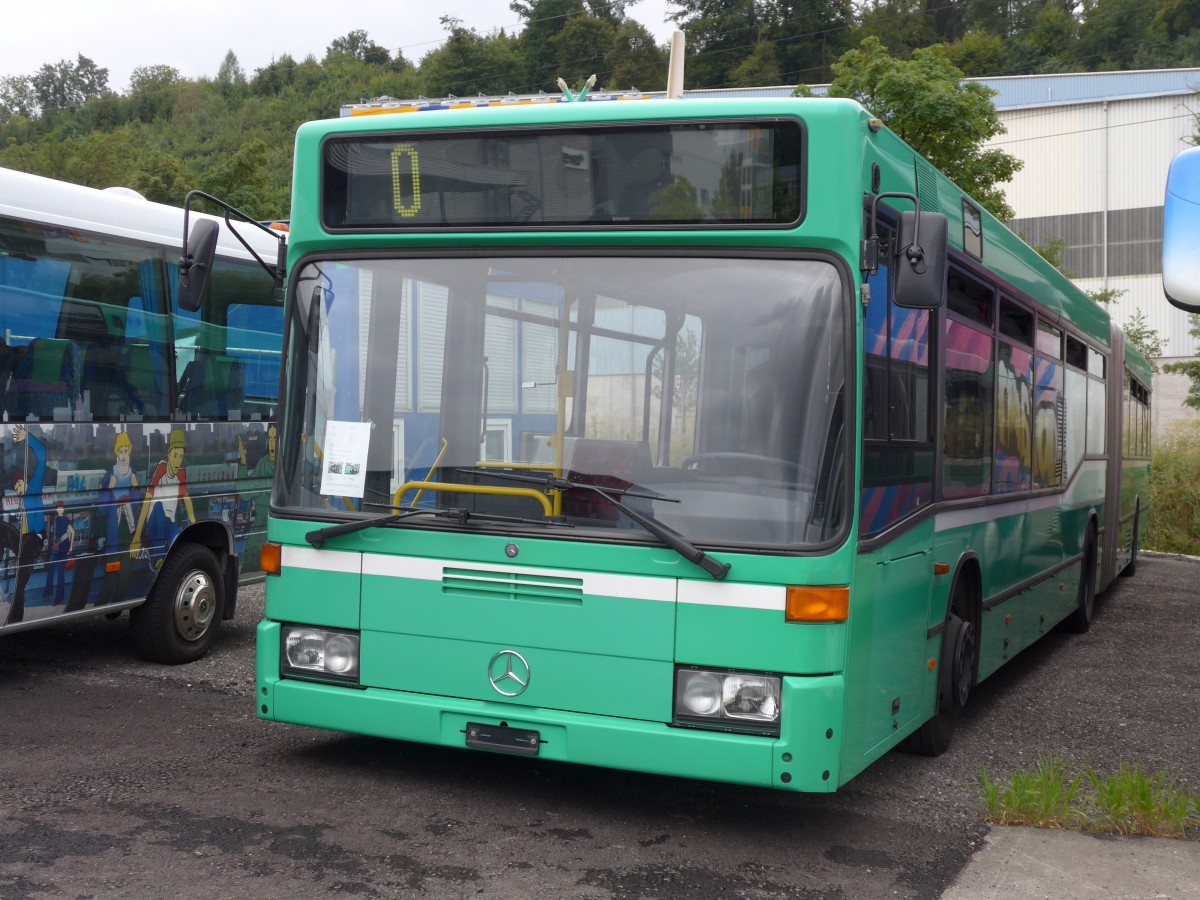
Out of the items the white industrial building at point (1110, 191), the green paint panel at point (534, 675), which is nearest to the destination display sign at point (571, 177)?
the green paint panel at point (534, 675)

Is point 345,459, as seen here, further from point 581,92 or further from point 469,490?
point 581,92

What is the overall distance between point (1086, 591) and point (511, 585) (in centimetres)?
796

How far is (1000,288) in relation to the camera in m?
7.58

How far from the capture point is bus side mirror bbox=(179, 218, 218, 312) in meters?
5.90

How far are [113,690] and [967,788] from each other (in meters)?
4.84

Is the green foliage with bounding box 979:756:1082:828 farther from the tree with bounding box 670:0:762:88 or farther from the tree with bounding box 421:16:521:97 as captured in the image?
the tree with bounding box 421:16:521:97

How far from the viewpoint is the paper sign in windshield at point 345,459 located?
543cm

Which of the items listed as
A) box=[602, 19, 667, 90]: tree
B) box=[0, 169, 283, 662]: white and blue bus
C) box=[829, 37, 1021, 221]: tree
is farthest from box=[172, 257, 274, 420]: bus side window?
box=[602, 19, 667, 90]: tree

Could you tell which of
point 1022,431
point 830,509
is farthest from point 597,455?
point 1022,431

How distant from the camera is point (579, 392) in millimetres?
5094

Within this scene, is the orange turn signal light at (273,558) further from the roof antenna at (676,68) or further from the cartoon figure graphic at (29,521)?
the roof antenna at (676,68)

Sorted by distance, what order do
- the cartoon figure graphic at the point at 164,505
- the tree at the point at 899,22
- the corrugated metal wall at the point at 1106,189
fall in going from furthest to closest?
the tree at the point at 899,22, the corrugated metal wall at the point at 1106,189, the cartoon figure graphic at the point at 164,505

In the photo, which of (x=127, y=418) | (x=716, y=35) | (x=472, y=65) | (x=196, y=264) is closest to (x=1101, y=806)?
(x=196, y=264)

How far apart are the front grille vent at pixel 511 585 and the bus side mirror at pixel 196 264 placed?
5.92 feet
